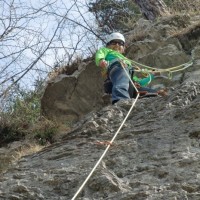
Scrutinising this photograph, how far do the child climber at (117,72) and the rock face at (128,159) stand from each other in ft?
3.32

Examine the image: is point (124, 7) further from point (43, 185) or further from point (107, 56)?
point (43, 185)

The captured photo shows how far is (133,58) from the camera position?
864 centimetres

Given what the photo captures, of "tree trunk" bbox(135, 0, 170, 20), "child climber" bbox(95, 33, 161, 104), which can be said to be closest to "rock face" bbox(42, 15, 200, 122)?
"child climber" bbox(95, 33, 161, 104)

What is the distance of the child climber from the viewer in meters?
6.31

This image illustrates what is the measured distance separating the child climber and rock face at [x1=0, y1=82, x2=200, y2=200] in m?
1.01

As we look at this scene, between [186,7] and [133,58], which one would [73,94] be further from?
[186,7]

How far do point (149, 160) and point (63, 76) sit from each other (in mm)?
5468

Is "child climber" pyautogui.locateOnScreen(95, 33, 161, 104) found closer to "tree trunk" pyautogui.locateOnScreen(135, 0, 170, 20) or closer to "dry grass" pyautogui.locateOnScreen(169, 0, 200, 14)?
"dry grass" pyautogui.locateOnScreen(169, 0, 200, 14)

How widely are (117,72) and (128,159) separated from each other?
2.76 m

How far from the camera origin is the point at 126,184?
3553 mm

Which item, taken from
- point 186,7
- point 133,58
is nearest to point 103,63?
point 133,58

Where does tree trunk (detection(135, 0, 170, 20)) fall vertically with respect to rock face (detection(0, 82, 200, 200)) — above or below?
above

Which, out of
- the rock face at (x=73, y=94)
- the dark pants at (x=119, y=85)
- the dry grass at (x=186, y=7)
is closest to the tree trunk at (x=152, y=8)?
the dry grass at (x=186, y=7)

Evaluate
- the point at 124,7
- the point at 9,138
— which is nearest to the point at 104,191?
the point at 9,138
